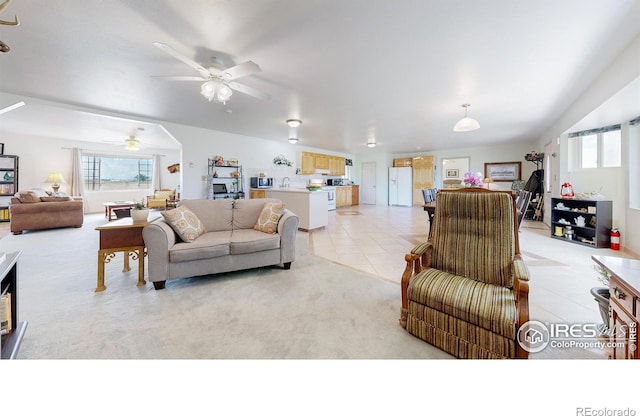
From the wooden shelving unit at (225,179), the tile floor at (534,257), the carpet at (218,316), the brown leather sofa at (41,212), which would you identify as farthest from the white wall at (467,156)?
the brown leather sofa at (41,212)

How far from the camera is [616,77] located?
8.50ft

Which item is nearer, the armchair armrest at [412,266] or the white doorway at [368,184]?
the armchair armrest at [412,266]

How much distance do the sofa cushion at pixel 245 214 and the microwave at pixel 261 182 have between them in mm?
3697

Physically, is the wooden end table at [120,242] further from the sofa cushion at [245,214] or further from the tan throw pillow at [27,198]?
the tan throw pillow at [27,198]

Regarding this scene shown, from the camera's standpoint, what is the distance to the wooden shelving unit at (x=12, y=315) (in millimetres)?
1307

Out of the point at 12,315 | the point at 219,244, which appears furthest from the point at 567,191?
the point at 12,315

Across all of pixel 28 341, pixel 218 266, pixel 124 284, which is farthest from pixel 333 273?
pixel 28 341

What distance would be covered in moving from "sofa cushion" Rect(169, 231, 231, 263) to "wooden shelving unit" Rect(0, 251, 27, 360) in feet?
3.14

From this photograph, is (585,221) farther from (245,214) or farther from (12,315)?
(12,315)

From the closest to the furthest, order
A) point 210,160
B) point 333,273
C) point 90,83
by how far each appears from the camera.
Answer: point 333,273 → point 90,83 → point 210,160

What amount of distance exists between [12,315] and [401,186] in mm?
10288

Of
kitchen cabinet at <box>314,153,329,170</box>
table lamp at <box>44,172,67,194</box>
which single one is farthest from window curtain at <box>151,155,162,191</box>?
kitchen cabinet at <box>314,153,329,170</box>
